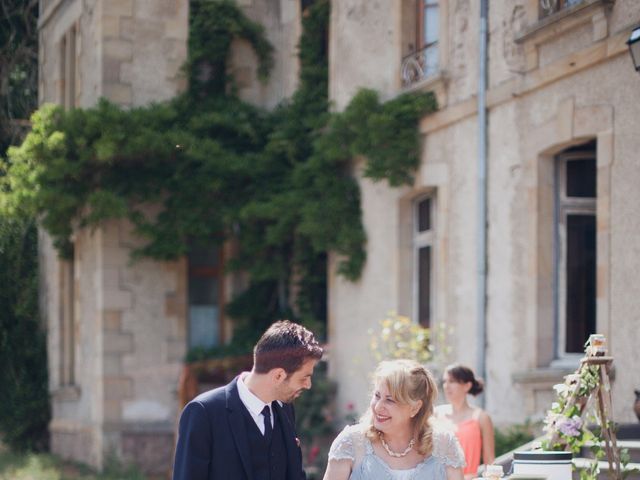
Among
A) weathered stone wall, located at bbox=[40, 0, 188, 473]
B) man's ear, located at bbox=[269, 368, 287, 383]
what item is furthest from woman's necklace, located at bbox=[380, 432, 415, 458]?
weathered stone wall, located at bbox=[40, 0, 188, 473]

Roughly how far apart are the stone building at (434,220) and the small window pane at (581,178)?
2 centimetres

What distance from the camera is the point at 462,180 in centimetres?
1233

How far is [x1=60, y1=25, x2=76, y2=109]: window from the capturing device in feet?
61.0

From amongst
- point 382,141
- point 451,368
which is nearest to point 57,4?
point 382,141

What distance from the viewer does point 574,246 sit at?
1100 cm

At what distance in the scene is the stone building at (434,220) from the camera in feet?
33.0

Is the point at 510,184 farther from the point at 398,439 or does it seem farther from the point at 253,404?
the point at 253,404

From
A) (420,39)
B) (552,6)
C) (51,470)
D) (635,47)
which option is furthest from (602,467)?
(51,470)

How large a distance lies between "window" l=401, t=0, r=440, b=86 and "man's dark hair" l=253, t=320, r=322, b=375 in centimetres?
837

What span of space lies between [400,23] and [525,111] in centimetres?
289

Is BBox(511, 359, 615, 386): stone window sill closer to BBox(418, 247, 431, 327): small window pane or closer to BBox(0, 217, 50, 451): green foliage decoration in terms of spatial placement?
BBox(418, 247, 431, 327): small window pane

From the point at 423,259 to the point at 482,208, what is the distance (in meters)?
2.03

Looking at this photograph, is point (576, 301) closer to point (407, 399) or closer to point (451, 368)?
point (451, 368)

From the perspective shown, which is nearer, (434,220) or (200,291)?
(434,220)
